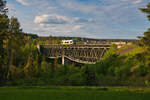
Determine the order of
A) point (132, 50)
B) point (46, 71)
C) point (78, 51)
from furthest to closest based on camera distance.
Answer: point (78, 51), point (46, 71), point (132, 50)

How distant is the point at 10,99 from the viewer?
11.9 meters

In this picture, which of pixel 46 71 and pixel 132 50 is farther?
pixel 46 71

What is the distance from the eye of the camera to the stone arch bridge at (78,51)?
53.8 metres

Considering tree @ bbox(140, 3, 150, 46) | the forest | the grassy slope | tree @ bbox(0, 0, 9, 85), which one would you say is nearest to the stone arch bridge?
the grassy slope

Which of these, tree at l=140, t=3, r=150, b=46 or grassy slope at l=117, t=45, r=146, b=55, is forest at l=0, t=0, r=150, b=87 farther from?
tree at l=140, t=3, r=150, b=46

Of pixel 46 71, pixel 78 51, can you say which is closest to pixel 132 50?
pixel 46 71

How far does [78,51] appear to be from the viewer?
2386 inches

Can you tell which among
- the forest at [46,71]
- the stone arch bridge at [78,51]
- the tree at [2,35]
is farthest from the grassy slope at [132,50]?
the stone arch bridge at [78,51]

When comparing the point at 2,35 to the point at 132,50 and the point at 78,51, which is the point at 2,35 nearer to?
the point at 132,50

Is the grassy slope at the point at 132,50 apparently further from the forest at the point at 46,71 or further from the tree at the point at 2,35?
the tree at the point at 2,35

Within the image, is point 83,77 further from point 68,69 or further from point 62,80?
point 68,69

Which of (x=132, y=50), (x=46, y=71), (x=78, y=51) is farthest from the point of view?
(x=78, y=51)

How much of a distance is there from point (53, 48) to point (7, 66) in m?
40.1

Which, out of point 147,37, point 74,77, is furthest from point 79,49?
point 147,37
